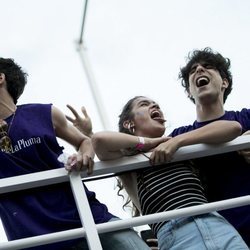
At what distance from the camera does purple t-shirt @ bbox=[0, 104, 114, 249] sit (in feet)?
5.88

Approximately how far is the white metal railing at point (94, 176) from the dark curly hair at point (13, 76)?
527 mm

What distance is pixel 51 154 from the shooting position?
193 centimetres

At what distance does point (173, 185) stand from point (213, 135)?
0.22 metres

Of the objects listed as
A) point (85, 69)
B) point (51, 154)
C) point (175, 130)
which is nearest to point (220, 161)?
point (175, 130)

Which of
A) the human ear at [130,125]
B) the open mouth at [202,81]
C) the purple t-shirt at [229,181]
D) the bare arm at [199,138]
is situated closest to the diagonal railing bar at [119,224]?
the bare arm at [199,138]

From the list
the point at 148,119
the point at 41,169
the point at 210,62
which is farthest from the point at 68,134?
the point at 210,62

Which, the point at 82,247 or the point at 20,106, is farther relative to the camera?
the point at 20,106

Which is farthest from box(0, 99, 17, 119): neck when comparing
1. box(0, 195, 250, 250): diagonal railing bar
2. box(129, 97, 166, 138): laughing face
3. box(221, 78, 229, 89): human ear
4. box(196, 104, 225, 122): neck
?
box(221, 78, 229, 89): human ear

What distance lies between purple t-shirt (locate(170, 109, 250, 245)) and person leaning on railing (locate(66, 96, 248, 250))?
102mm

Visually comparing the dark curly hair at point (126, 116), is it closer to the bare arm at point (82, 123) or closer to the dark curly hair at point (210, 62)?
the bare arm at point (82, 123)

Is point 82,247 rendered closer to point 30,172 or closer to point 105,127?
point 30,172

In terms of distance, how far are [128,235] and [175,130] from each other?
65 cm

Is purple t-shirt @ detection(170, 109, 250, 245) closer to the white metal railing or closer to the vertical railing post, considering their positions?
the white metal railing

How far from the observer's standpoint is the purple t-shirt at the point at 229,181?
2.03 m
